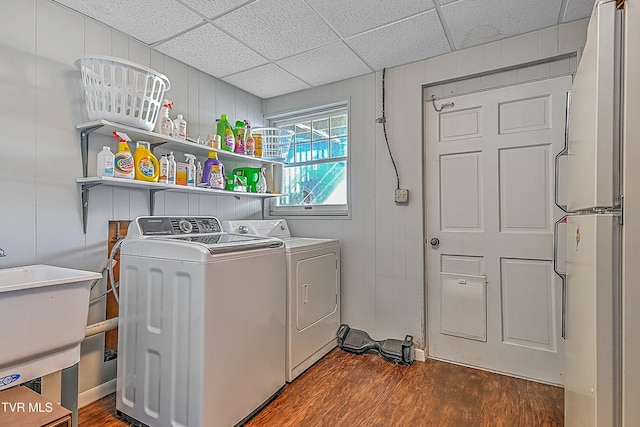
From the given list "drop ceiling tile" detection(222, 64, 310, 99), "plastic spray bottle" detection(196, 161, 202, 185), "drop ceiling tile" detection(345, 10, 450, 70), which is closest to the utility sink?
"plastic spray bottle" detection(196, 161, 202, 185)

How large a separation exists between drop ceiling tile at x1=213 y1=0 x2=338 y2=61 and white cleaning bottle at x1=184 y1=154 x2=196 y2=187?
0.87 meters

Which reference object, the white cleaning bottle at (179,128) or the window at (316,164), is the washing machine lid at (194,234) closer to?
the white cleaning bottle at (179,128)

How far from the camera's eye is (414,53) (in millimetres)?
2428

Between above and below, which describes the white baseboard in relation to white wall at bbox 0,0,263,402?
below

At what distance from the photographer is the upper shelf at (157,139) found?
182cm

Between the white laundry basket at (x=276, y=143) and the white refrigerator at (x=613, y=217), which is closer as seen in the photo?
the white refrigerator at (x=613, y=217)

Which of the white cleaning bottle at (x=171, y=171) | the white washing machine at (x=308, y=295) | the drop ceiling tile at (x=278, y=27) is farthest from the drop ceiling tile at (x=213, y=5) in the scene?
the white washing machine at (x=308, y=295)

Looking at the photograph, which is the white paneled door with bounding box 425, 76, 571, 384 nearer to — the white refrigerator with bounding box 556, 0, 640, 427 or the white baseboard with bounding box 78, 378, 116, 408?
the white refrigerator with bounding box 556, 0, 640, 427

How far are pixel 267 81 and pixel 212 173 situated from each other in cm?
98

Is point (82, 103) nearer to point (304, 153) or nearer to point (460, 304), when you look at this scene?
point (304, 153)

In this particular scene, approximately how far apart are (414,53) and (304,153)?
1281mm

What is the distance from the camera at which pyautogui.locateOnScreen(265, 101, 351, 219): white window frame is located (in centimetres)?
288

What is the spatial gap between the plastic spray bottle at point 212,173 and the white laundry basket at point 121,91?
22.5 inches

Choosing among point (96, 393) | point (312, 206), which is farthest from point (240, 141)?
point (96, 393)
